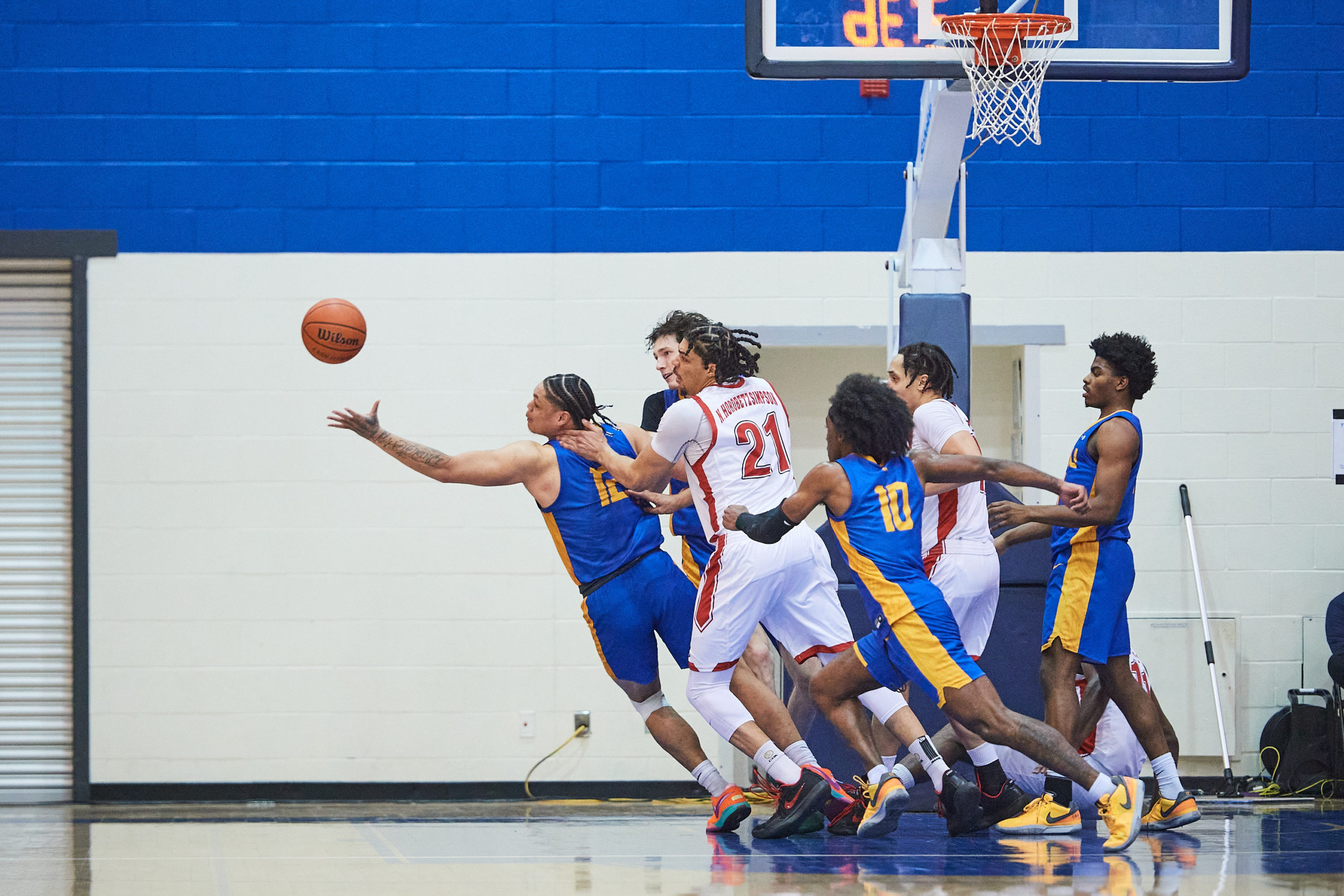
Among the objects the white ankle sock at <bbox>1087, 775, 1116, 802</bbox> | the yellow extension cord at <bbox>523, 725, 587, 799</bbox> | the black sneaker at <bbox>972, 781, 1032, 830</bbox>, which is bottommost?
the yellow extension cord at <bbox>523, 725, 587, 799</bbox>

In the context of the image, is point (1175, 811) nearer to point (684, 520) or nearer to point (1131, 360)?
point (1131, 360)

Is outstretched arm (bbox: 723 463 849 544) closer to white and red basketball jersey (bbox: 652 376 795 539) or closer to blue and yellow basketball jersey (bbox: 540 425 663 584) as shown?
white and red basketball jersey (bbox: 652 376 795 539)

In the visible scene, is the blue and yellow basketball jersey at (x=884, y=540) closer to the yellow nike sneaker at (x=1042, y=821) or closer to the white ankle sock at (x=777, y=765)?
the white ankle sock at (x=777, y=765)

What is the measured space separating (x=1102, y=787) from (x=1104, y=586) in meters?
1.00

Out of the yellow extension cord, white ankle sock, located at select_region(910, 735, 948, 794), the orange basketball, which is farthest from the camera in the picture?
the yellow extension cord

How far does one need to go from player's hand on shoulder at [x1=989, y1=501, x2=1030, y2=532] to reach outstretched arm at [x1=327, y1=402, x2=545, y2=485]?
192cm

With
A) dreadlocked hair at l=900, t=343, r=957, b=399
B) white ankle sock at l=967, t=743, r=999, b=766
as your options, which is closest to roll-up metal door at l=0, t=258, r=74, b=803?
dreadlocked hair at l=900, t=343, r=957, b=399

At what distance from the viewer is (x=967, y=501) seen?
574cm

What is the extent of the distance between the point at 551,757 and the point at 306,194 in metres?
3.84

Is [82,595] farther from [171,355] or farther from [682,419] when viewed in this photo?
[682,419]

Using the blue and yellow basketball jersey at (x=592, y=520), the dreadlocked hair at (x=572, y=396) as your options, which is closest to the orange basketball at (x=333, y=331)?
the dreadlocked hair at (x=572, y=396)

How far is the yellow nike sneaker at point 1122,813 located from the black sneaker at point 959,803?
1.58 ft

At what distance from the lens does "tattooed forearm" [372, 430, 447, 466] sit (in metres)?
5.43

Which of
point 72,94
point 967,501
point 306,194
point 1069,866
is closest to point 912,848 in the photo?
point 1069,866
